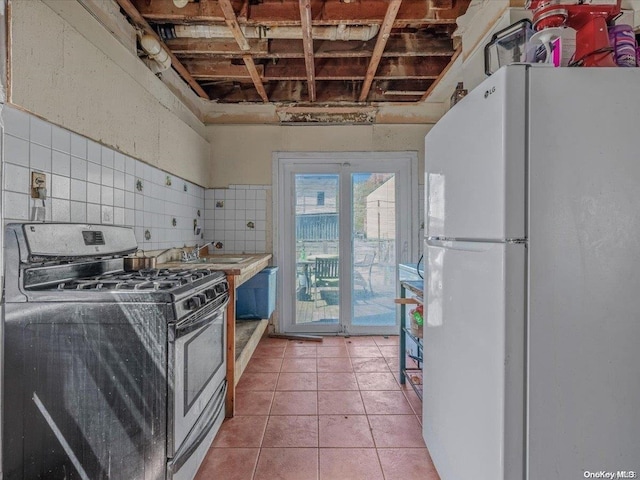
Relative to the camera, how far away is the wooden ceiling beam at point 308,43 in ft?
6.77

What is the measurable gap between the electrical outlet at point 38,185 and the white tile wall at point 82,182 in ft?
0.06

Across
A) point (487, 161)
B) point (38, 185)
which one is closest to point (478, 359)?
point (487, 161)

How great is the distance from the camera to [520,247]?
3.29 ft

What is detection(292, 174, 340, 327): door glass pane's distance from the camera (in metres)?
3.74

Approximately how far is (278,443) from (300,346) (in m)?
1.54

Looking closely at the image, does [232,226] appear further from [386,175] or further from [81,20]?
[81,20]

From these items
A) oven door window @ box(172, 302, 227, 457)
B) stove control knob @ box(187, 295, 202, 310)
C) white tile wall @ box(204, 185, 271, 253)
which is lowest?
oven door window @ box(172, 302, 227, 457)

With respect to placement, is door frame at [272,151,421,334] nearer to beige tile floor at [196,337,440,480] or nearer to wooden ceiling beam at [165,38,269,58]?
beige tile floor at [196,337,440,480]

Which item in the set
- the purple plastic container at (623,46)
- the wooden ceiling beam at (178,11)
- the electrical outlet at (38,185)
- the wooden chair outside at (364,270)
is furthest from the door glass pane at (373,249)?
the electrical outlet at (38,185)

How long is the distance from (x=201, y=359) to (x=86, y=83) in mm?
1499

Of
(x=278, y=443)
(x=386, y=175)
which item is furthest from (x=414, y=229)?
(x=278, y=443)

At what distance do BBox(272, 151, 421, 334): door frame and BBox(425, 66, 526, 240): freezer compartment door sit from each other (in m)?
2.32

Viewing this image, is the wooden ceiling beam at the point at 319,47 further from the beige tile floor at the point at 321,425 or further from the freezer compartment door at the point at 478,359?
the beige tile floor at the point at 321,425

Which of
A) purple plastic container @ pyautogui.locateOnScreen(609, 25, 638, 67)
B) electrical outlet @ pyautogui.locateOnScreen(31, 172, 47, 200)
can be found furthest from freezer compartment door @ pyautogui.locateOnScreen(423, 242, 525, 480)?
electrical outlet @ pyautogui.locateOnScreen(31, 172, 47, 200)
